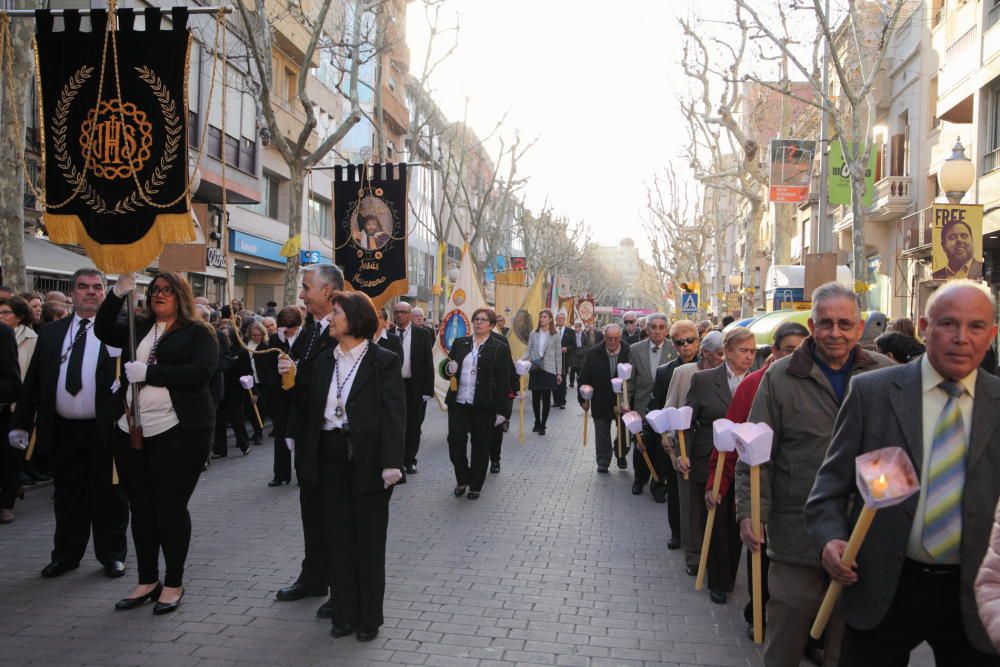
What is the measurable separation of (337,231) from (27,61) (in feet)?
17.2

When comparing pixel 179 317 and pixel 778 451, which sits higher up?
pixel 179 317

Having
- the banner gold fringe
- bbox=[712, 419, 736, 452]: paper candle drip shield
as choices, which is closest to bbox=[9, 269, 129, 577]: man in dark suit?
the banner gold fringe

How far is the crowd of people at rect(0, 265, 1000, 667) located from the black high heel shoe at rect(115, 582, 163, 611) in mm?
13

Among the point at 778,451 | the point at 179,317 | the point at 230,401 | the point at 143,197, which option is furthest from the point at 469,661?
the point at 230,401

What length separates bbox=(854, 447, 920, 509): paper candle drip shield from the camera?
259 cm

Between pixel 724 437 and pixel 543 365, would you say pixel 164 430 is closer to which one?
pixel 724 437

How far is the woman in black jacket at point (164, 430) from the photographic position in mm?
5391

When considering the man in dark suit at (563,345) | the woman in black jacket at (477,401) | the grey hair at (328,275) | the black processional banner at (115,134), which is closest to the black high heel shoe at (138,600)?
the grey hair at (328,275)

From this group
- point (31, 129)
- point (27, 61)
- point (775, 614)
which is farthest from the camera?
point (31, 129)

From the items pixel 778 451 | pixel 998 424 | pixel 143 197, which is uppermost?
pixel 143 197

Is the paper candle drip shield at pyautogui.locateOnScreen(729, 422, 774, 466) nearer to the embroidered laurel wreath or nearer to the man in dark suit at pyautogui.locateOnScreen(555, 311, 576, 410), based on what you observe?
the embroidered laurel wreath

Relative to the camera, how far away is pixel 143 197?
652cm

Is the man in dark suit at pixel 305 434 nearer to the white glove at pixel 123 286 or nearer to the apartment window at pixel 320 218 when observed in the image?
the white glove at pixel 123 286

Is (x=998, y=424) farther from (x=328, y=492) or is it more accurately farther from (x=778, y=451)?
(x=328, y=492)
